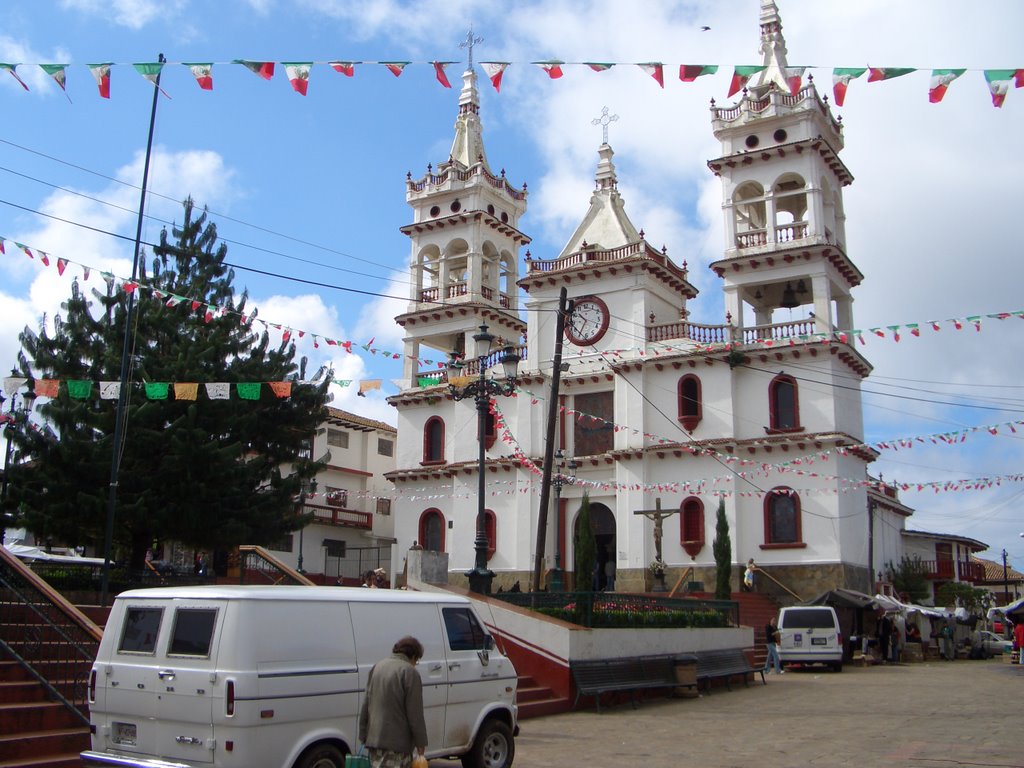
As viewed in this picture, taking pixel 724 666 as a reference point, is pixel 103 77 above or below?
above

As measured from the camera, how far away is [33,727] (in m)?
10.8

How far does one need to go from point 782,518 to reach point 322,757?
2930cm

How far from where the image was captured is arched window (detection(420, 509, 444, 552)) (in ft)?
142

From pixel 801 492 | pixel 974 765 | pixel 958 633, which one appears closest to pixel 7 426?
pixel 974 765

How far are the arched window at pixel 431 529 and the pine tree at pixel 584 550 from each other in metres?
7.95

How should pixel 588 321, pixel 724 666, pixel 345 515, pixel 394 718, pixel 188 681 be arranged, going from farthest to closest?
pixel 345 515 → pixel 588 321 → pixel 724 666 → pixel 188 681 → pixel 394 718

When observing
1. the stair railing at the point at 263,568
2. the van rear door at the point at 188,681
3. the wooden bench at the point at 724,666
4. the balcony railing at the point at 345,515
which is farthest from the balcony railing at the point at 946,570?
the van rear door at the point at 188,681

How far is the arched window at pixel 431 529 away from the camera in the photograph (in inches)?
1708

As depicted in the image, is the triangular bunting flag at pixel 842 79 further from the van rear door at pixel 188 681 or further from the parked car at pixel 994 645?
the parked car at pixel 994 645

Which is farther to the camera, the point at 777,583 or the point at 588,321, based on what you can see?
the point at 588,321

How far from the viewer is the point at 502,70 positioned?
45.3ft

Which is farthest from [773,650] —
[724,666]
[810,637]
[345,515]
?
[345,515]

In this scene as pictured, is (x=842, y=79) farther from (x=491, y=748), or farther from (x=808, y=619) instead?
(x=808, y=619)

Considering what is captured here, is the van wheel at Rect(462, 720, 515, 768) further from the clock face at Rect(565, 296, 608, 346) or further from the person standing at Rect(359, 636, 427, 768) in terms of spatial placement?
the clock face at Rect(565, 296, 608, 346)
